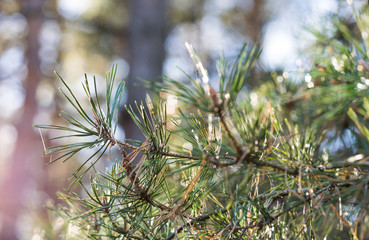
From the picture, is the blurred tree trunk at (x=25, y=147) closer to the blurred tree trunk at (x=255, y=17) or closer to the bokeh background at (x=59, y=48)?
the bokeh background at (x=59, y=48)

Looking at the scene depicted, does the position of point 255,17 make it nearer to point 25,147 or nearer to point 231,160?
point 25,147

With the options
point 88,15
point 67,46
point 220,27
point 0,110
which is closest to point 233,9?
point 220,27

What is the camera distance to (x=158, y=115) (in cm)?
47

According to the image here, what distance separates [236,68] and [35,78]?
349 cm

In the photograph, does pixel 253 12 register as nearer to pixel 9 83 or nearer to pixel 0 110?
pixel 9 83

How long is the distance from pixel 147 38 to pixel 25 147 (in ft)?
7.23

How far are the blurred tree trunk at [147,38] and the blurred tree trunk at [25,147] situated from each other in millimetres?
2052

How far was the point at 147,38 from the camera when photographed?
1.74 m

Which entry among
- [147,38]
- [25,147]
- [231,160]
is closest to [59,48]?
[25,147]

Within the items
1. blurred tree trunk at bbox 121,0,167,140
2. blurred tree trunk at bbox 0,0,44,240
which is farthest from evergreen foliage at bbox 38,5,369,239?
blurred tree trunk at bbox 0,0,44,240

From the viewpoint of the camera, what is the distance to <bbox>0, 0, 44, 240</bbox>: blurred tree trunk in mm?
3027

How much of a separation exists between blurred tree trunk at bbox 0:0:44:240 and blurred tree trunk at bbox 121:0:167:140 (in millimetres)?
2052

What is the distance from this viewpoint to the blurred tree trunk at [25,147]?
119 inches

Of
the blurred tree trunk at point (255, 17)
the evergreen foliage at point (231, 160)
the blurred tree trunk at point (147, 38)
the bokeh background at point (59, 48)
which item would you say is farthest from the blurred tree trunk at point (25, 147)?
the evergreen foliage at point (231, 160)
